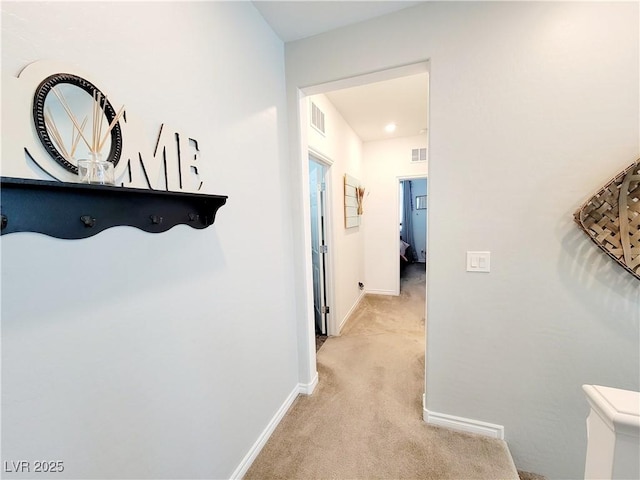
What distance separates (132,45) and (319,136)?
183 centimetres

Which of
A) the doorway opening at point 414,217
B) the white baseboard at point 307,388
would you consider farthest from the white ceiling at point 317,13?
the doorway opening at point 414,217

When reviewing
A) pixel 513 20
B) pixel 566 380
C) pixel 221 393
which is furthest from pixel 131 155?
pixel 566 380

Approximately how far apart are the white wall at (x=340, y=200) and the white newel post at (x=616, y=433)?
2282mm

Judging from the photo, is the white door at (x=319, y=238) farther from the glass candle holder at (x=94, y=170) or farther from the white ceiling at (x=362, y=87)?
the glass candle holder at (x=94, y=170)

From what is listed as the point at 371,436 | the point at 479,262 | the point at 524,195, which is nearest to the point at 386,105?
the point at 524,195

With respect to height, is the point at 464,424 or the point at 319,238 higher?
the point at 319,238

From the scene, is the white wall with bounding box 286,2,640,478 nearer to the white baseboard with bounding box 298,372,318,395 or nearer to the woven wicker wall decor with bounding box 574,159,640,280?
the woven wicker wall decor with bounding box 574,159,640,280

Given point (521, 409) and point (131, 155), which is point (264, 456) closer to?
point (521, 409)

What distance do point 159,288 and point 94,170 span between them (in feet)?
1.46

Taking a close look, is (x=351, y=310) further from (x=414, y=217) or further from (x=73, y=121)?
(x=414, y=217)

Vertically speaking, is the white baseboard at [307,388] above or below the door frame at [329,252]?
below

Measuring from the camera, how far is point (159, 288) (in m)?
0.97

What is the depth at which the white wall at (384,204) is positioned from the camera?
13.4 ft

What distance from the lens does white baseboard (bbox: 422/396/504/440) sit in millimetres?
1583
